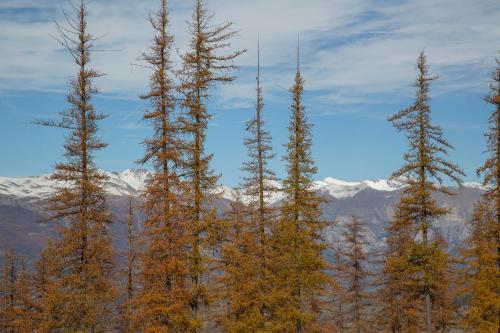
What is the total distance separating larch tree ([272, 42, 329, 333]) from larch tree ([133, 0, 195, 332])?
6291mm

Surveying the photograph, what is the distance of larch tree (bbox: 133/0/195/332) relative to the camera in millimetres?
21141

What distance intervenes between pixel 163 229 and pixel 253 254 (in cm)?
737

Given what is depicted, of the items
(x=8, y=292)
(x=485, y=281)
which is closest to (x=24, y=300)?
(x=8, y=292)

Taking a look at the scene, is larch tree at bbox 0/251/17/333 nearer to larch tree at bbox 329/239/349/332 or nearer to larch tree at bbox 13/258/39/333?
larch tree at bbox 13/258/39/333

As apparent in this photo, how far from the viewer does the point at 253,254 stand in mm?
27297

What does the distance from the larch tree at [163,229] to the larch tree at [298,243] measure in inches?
248

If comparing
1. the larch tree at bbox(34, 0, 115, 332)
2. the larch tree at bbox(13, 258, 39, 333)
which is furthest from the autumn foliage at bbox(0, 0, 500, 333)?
the larch tree at bbox(13, 258, 39, 333)

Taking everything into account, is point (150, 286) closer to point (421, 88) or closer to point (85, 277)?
point (85, 277)

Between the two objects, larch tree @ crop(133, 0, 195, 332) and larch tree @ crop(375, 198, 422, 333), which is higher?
larch tree @ crop(133, 0, 195, 332)

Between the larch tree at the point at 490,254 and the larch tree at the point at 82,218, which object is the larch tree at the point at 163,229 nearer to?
the larch tree at the point at 82,218

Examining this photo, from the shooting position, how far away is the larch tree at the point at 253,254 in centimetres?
2508

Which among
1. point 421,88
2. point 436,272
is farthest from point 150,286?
point 421,88

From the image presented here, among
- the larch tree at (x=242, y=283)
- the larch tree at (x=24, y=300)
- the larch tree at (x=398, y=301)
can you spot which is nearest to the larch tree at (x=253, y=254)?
the larch tree at (x=242, y=283)

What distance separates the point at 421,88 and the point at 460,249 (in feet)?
32.1
